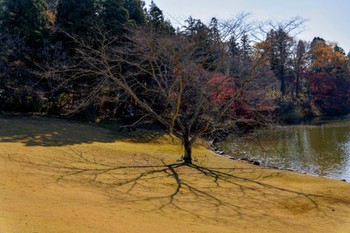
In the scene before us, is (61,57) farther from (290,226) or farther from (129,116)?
(290,226)

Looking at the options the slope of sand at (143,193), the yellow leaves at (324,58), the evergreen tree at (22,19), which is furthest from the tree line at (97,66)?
the yellow leaves at (324,58)

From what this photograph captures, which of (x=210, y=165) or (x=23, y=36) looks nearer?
(x=210, y=165)

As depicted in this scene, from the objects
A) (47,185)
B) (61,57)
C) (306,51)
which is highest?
(306,51)

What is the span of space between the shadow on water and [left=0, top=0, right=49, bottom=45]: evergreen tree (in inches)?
182

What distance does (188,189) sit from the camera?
9219mm

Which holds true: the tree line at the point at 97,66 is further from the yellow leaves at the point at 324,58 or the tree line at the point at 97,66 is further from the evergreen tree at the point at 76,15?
the yellow leaves at the point at 324,58

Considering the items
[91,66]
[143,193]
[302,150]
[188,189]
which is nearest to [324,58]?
[302,150]

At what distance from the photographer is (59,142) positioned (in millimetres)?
13633

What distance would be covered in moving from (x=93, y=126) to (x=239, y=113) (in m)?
10.0

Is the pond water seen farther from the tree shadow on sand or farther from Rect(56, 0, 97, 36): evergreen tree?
Rect(56, 0, 97, 36): evergreen tree

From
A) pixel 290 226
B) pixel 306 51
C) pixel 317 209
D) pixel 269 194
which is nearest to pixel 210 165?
pixel 269 194

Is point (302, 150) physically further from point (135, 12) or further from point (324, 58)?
point (324, 58)

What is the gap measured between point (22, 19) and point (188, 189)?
15.3 m

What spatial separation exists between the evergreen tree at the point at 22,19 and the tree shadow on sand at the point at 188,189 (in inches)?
416
